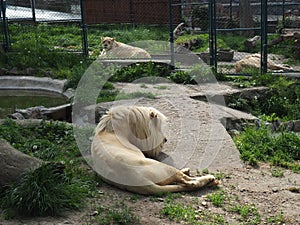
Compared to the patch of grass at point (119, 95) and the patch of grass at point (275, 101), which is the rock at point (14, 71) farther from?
the patch of grass at point (275, 101)

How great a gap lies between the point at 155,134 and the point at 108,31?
11103 millimetres

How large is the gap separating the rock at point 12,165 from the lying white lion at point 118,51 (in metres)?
7.92

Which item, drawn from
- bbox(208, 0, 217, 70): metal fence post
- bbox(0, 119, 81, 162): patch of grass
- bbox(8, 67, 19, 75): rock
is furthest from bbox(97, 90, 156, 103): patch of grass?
bbox(8, 67, 19, 75): rock

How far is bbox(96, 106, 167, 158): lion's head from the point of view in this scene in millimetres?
5695

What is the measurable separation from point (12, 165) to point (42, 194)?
481mm

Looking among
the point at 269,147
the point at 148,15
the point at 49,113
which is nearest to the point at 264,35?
the point at 269,147

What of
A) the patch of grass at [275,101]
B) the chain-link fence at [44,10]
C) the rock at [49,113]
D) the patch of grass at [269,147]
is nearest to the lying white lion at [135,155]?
the patch of grass at [269,147]

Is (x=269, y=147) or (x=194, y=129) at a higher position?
(x=194, y=129)

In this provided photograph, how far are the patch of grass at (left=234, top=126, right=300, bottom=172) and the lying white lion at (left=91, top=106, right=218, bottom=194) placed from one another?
→ 4.19 feet

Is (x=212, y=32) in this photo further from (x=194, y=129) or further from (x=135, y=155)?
(x=135, y=155)

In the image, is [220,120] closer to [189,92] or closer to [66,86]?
[189,92]

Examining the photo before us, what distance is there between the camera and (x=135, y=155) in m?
5.29

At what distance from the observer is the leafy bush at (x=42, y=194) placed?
14.2 feet

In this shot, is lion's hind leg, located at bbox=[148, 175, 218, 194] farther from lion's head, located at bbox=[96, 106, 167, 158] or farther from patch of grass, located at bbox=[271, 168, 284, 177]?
patch of grass, located at bbox=[271, 168, 284, 177]
